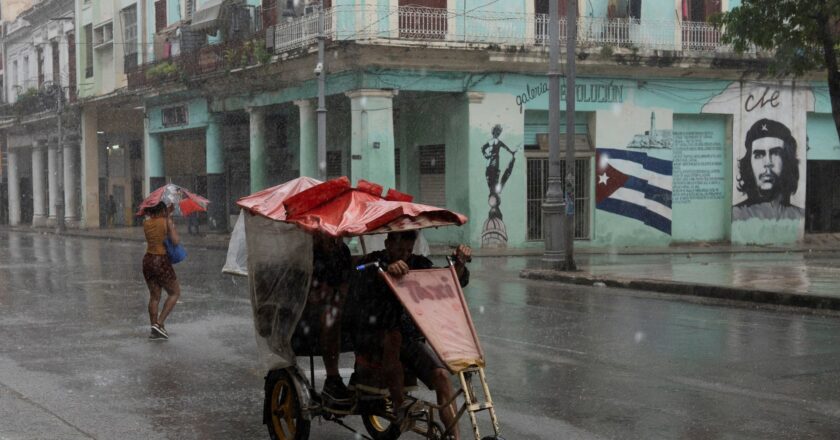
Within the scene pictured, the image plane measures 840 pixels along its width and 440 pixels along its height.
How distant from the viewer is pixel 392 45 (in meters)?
25.4

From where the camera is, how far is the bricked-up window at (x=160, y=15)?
36156 mm

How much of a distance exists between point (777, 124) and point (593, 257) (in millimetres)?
9016

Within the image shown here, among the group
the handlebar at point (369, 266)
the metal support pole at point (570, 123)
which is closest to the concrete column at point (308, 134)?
the metal support pole at point (570, 123)

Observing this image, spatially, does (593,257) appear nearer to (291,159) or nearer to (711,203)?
(711,203)

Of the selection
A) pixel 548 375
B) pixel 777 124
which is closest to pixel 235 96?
pixel 777 124

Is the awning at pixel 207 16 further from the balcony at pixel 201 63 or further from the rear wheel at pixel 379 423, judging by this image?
the rear wheel at pixel 379 423

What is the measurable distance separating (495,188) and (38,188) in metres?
32.8

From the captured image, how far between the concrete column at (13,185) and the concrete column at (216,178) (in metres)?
24.9

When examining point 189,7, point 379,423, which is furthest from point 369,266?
point 189,7

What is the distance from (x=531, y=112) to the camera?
28.3 m

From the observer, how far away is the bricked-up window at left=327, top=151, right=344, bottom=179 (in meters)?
31.7

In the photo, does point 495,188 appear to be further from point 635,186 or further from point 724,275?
point 724,275

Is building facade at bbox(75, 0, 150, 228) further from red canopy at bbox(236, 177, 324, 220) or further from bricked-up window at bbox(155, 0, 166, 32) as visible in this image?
red canopy at bbox(236, 177, 324, 220)

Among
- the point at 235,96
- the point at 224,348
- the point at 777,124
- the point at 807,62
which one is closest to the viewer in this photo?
the point at 224,348
